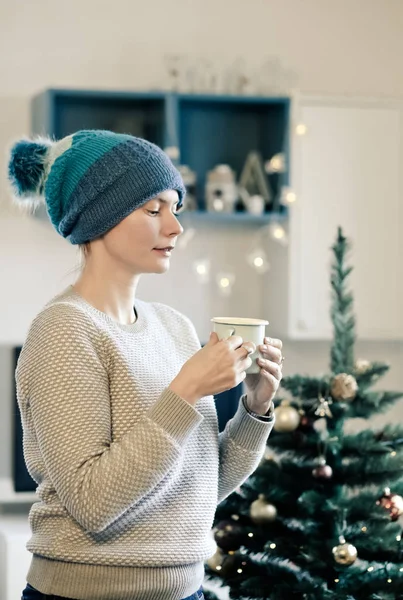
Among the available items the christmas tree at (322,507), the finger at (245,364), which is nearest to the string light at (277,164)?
the christmas tree at (322,507)

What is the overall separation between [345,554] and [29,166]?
3.98 feet

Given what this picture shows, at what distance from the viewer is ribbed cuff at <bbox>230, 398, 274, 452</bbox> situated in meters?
1.59

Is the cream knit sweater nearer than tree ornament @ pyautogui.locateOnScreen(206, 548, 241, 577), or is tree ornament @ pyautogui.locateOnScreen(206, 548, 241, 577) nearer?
the cream knit sweater

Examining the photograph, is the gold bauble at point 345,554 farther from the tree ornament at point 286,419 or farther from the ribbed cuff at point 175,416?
the ribbed cuff at point 175,416

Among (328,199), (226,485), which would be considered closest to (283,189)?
(328,199)

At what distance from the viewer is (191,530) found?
1.46 m

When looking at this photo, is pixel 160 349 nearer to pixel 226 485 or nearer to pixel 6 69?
pixel 226 485

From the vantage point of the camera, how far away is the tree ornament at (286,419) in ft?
7.78

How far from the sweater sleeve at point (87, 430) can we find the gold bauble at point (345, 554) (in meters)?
1.04

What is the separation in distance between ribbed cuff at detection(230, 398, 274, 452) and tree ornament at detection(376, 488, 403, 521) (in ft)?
2.85

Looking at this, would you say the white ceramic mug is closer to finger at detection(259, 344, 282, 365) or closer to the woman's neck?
finger at detection(259, 344, 282, 365)

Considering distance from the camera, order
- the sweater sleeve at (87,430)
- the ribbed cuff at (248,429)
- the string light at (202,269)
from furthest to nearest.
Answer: the string light at (202,269)
the ribbed cuff at (248,429)
the sweater sleeve at (87,430)

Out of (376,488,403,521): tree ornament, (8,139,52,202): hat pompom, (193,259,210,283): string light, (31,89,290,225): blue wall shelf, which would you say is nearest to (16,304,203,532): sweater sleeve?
(8,139,52,202): hat pompom

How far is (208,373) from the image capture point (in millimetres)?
1369
